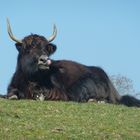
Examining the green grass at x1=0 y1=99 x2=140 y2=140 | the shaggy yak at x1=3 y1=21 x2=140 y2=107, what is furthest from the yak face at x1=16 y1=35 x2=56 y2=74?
the green grass at x1=0 y1=99 x2=140 y2=140

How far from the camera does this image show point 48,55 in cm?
1767

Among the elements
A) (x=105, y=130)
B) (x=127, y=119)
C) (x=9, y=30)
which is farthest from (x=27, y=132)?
(x=9, y=30)

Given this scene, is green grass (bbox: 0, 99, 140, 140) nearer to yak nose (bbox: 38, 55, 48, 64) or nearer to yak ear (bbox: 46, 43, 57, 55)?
yak nose (bbox: 38, 55, 48, 64)

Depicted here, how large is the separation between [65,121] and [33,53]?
4558mm

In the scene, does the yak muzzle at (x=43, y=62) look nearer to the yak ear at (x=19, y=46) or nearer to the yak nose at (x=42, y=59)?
the yak nose at (x=42, y=59)

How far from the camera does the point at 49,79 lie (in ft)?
57.0

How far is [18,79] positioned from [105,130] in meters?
5.39

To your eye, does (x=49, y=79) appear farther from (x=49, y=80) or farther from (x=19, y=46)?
(x=19, y=46)

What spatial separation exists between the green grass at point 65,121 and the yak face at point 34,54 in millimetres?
1972

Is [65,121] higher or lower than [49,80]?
lower

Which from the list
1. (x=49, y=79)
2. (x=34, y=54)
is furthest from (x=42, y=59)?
(x=49, y=79)

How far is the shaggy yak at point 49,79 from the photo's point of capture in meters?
17.1

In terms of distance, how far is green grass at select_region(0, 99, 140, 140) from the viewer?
1151cm

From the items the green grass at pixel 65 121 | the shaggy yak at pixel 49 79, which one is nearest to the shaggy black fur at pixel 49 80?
the shaggy yak at pixel 49 79
